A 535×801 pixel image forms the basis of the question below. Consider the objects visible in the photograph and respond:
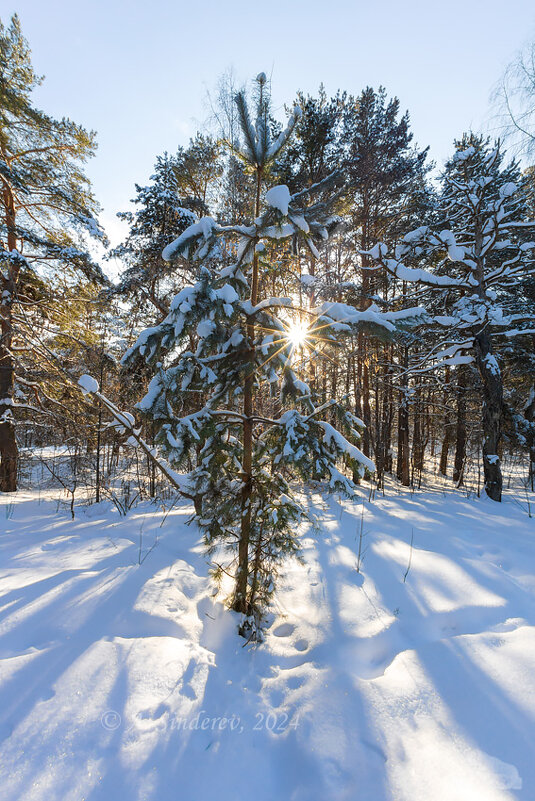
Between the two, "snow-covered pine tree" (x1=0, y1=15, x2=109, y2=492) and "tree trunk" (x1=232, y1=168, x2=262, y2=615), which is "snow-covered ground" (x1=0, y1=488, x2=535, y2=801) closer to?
"tree trunk" (x1=232, y1=168, x2=262, y2=615)

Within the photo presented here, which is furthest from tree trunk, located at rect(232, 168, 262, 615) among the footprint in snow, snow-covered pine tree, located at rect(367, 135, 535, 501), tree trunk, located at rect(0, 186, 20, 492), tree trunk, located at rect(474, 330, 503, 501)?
tree trunk, located at rect(0, 186, 20, 492)

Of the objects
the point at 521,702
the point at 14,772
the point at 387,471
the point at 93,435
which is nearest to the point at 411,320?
the point at 521,702

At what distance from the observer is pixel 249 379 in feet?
9.72

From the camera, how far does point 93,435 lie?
28.3 ft

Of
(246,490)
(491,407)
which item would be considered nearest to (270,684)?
(246,490)

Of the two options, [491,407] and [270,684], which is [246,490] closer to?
[270,684]

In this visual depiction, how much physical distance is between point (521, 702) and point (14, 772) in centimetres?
260

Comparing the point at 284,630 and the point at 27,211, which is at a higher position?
the point at 27,211

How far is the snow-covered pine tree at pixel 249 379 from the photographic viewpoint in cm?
253

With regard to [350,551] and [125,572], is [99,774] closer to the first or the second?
[125,572]

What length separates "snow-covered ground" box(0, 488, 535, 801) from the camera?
56.9 inches

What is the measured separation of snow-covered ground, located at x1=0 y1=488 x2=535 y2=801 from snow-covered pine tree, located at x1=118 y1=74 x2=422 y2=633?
0.70 m

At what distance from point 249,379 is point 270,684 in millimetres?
2436

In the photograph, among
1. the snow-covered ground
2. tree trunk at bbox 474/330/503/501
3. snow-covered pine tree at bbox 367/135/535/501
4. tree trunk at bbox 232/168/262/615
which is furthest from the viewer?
tree trunk at bbox 474/330/503/501
